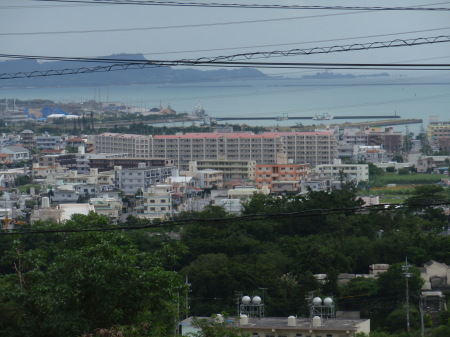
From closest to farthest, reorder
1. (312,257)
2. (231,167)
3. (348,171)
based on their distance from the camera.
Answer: (312,257), (348,171), (231,167)

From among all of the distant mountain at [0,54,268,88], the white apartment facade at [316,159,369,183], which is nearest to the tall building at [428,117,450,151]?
the white apartment facade at [316,159,369,183]

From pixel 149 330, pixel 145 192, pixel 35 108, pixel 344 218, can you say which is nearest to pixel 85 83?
pixel 35 108

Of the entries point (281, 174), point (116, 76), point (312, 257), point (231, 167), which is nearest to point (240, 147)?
point (231, 167)

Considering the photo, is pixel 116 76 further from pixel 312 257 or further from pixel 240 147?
pixel 312 257

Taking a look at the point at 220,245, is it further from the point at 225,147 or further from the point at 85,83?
the point at 85,83

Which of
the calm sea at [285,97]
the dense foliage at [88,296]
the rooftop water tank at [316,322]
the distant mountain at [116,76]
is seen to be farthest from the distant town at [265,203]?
the distant mountain at [116,76]

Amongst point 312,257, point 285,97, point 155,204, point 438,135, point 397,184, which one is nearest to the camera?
point 312,257
